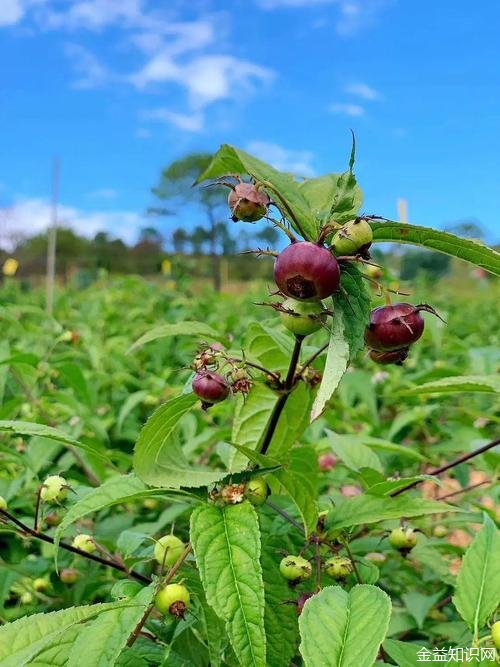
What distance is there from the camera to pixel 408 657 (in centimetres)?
93

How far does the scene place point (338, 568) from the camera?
1.07 m

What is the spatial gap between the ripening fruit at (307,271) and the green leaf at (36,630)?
466mm

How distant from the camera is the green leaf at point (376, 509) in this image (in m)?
1.02

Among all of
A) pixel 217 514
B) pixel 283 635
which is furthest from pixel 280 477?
pixel 283 635

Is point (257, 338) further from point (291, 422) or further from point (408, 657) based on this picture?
point (408, 657)

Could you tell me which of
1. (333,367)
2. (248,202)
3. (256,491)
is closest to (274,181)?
(248,202)

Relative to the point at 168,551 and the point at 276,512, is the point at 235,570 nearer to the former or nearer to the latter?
the point at 168,551

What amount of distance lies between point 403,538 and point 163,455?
1.60 ft

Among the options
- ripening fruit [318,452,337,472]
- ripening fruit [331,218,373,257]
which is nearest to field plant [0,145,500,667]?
ripening fruit [331,218,373,257]

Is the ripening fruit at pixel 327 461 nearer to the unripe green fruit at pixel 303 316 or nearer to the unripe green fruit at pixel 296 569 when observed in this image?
the unripe green fruit at pixel 296 569

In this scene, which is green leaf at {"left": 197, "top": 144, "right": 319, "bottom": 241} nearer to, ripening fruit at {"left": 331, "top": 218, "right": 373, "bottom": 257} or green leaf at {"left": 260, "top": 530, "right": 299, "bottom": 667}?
ripening fruit at {"left": 331, "top": 218, "right": 373, "bottom": 257}

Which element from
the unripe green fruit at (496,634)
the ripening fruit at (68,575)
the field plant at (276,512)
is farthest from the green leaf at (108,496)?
the ripening fruit at (68,575)

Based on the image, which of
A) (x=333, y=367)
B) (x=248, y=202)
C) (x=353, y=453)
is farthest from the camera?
(x=353, y=453)

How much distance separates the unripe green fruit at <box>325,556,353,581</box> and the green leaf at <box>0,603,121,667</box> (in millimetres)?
361
